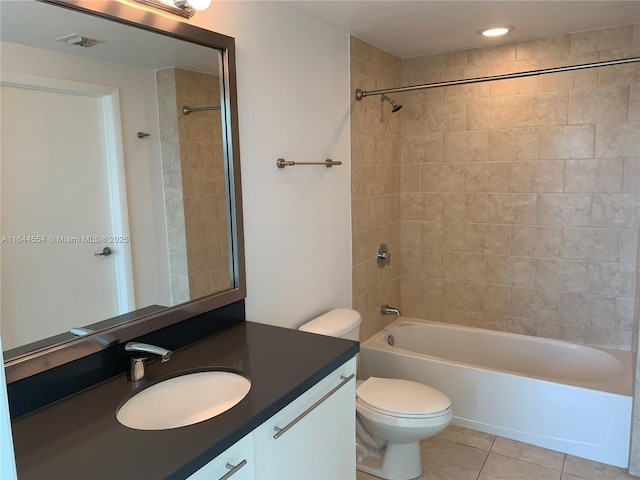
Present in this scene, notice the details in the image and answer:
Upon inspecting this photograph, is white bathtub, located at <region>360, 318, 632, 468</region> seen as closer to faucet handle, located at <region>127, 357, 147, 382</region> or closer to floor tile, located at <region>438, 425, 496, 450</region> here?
floor tile, located at <region>438, 425, 496, 450</region>

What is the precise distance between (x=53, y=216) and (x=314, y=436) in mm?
1066

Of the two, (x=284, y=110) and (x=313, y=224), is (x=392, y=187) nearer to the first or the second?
(x=313, y=224)

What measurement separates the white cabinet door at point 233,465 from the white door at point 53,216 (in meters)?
0.63

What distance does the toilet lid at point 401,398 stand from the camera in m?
2.28

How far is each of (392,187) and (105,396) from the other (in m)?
2.48

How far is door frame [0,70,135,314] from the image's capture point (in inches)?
61.4

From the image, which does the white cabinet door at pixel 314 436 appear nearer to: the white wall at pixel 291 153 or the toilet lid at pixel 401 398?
the toilet lid at pixel 401 398

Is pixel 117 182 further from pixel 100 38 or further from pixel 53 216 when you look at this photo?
pixel 100 38

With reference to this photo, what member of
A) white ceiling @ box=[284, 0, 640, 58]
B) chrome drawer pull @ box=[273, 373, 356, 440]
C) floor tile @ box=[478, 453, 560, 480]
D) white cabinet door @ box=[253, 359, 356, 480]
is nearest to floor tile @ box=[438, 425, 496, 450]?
floor tile @ box=[478, 453, 560, 480]

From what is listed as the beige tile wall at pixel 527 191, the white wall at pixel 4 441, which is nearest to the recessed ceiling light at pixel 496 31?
the beige tile wall at pixel 527 191

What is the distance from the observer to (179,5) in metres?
1.71

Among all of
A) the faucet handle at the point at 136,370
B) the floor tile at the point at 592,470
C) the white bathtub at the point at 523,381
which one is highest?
the faucet handle at the point at 136,370

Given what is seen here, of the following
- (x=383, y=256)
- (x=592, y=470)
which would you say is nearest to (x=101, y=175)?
(x=383, y=256)

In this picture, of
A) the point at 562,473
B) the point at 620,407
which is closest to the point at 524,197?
the point at 620,407
